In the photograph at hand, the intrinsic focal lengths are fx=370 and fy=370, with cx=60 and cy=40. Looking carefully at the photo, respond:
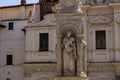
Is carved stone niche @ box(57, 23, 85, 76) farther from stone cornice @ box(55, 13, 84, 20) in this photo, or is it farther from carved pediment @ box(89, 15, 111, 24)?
carved pediment @ box(89, 15, 111, 24)

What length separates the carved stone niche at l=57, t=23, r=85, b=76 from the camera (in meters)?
15.8

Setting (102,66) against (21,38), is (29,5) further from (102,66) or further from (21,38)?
(102,66)

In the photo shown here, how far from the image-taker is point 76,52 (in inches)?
628

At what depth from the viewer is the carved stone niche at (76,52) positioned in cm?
1581

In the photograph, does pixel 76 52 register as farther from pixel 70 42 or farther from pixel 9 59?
pixel 9 59

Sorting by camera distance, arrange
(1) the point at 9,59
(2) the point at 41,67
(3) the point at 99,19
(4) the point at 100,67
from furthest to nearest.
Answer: (1) the point at 9,59 → (2) the point at 41,67 → (3) the point at 99,19 → (4) the point at 100,67

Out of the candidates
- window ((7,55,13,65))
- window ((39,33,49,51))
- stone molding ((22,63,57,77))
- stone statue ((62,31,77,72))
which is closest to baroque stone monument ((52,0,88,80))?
stone statue ((62,31,77,72))

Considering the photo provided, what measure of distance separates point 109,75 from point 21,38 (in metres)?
11.6

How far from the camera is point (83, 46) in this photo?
16078 mm

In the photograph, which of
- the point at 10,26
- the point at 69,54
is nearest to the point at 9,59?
the point at 10,26

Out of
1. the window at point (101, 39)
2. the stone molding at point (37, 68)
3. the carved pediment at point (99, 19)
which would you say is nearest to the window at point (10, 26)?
the stone molding at point (37, 68)

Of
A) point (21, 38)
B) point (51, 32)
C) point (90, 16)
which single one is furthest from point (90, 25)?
point (21, 38)

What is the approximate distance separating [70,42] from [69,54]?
20.4 inches

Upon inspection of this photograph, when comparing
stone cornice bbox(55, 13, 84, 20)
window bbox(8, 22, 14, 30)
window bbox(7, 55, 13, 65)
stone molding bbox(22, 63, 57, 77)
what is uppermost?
window bbox(8, 22, 14, 30)
